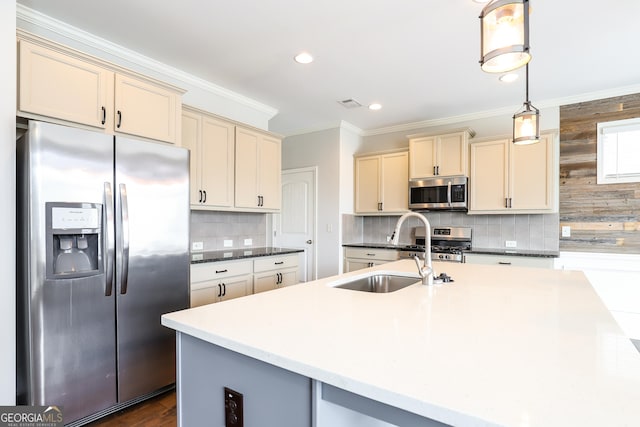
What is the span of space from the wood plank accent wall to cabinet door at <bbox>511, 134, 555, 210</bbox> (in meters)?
0.35

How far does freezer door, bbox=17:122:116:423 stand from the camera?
1691 millimetres

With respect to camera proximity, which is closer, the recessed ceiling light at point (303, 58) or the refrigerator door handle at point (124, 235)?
the refrigerator door handle at point (124, 235)

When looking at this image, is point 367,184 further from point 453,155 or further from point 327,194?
point 453,155

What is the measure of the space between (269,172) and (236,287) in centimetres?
141

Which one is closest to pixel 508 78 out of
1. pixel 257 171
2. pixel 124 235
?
pixel 257 171

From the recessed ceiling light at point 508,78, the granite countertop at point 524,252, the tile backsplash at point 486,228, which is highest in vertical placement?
the recessed ceiling light at point 508,78

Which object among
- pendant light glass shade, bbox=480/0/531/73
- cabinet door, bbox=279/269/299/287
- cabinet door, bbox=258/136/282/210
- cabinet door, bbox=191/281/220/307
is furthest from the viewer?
cabinet door, bbox=258/136/282/210

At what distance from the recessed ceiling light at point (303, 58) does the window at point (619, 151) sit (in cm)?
324

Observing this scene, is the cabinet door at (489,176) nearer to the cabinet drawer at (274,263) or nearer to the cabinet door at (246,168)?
the cabinet drawer at (274,263)

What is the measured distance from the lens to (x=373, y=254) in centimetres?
449

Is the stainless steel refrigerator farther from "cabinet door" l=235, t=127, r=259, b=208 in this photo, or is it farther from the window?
the window

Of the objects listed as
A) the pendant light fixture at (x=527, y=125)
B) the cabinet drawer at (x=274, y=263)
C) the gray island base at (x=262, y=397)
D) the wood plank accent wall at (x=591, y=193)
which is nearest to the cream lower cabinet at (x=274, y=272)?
the cabinet drawer at (x=274, y=263)

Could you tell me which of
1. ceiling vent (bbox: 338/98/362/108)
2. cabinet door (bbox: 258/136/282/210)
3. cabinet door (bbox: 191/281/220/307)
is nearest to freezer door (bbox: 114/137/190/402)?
cabinet door (bbox: 191/281/220/307)

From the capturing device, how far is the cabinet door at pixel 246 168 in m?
3.45
